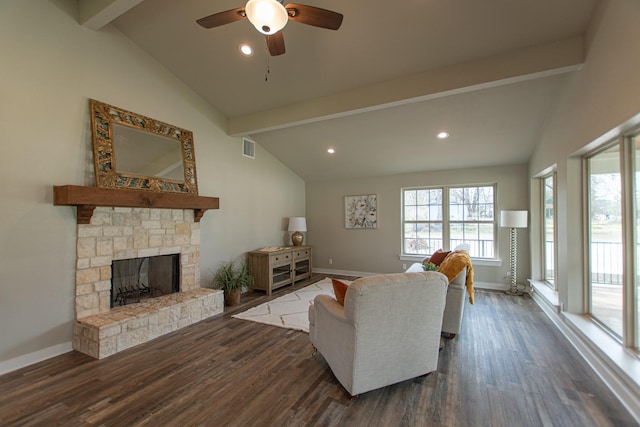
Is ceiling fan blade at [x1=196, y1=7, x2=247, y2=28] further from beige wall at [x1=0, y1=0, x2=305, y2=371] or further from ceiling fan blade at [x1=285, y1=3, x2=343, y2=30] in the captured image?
beige wall at [x1=0, y1=0, x2=305, y2=371]

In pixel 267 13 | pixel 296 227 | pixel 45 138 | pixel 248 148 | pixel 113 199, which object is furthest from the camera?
pixel 296 227

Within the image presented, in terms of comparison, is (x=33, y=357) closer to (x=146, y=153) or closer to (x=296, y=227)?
(x=146, y=153)

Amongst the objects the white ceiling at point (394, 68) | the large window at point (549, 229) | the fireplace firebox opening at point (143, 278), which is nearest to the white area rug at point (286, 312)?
the fireplace firebox opening at point (143, 278)

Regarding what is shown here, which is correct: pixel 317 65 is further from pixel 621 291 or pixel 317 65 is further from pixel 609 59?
pixel 621 291

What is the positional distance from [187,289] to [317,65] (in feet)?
11.4

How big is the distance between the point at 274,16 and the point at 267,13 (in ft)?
0.15

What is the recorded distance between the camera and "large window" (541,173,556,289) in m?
4.17

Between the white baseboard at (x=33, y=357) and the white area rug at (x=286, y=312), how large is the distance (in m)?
A: 1.77

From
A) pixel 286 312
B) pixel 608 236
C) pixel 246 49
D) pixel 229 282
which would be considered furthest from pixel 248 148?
pixel 608 236

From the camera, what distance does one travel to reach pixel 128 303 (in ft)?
11.6

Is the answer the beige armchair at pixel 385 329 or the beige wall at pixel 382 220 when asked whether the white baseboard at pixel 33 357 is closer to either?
the beige armchair at pixel 385 329

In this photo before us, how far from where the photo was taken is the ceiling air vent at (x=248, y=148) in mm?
5291

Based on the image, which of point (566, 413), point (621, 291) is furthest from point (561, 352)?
point (566, 413)

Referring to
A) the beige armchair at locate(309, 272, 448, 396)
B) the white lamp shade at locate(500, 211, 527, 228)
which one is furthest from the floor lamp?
the beige armchair at locate(309, 272, 448, 396)
